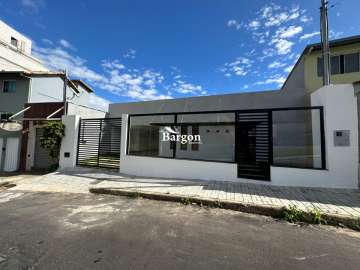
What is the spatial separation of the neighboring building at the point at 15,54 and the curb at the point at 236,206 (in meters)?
21.5

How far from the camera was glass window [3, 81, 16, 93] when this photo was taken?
A: 14.9 m

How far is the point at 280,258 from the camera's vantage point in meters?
2.81

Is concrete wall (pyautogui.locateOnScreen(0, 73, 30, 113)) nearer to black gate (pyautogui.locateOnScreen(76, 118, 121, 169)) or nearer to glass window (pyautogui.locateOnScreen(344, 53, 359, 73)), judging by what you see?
black gate (pyautogui.locateOnScreen(76, 118, 121, 169))

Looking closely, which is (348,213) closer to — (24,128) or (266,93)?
(266,93)

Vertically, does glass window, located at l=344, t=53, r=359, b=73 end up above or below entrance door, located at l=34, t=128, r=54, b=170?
above

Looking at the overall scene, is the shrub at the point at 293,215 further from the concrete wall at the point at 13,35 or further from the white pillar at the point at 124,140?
the concrete wall at the point at 13,35

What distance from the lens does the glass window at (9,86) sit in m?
14.9

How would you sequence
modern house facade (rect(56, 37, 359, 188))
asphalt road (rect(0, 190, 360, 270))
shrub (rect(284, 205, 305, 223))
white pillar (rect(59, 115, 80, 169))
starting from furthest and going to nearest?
→ white pillar (rect(59, 115, 80, 169)), modern house facade (rect(56, 37, 359, 188)), shrub (rect(284, 205, 305, 223)), asphalt road (rect(0, 190, 360, 270))

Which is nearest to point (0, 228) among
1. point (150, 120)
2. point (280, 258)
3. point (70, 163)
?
point (280, 258)

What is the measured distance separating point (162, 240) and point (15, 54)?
26.7 m

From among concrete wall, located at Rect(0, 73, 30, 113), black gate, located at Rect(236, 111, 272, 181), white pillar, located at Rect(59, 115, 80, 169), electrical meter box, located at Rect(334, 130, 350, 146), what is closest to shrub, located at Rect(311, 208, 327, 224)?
black gate, located at Rect(236, 111, 272, 181)

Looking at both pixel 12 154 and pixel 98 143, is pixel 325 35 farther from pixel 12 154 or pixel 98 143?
pixel 12 154

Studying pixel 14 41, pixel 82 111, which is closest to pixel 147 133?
pixel 82 111

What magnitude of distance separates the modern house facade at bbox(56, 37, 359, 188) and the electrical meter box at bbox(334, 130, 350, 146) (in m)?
0.03
